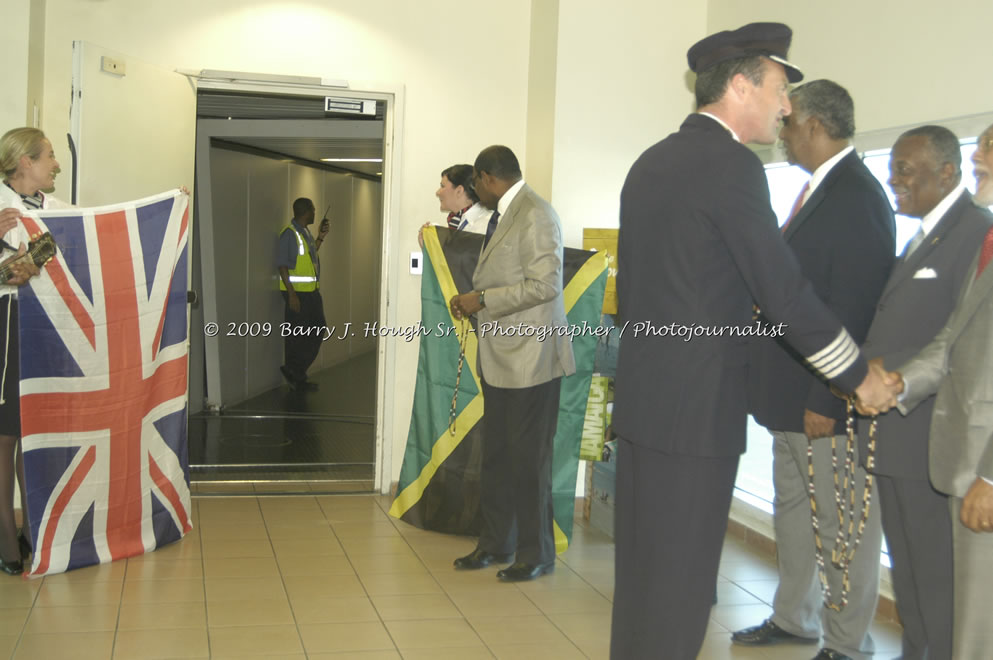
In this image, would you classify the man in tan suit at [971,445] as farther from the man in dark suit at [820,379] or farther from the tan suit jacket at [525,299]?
the tan suit jacket at [525,299]

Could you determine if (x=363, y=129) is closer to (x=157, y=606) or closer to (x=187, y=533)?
(x=187, y=533)

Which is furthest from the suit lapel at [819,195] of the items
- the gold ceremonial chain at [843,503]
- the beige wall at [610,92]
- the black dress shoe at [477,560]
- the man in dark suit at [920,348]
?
the beige wall at [610,92]

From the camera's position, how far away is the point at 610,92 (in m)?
5.19

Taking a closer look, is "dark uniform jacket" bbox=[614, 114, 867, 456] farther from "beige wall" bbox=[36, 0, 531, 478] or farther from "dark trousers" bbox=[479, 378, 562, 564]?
"beige wall" bbox=[36, 0, 531, 478]

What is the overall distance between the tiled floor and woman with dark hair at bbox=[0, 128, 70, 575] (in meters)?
0.20

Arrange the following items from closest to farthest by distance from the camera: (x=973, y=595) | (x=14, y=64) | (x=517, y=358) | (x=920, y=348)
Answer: (x=973, y=595) → (x=920, y=348) → (x=517, y=358) → (x=14, y=64)

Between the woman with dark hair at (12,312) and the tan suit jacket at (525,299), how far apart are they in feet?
6.16

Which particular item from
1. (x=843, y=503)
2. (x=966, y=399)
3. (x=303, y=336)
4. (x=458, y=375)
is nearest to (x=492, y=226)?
(x=458, y=375)

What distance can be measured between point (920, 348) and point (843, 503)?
621 millimetres

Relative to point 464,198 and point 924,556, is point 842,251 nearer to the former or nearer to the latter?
point 924,556

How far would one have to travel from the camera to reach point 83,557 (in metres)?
3.90

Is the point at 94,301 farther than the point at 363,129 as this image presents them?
No

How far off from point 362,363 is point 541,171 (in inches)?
317

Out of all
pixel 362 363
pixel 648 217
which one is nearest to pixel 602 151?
pixel 648 217
